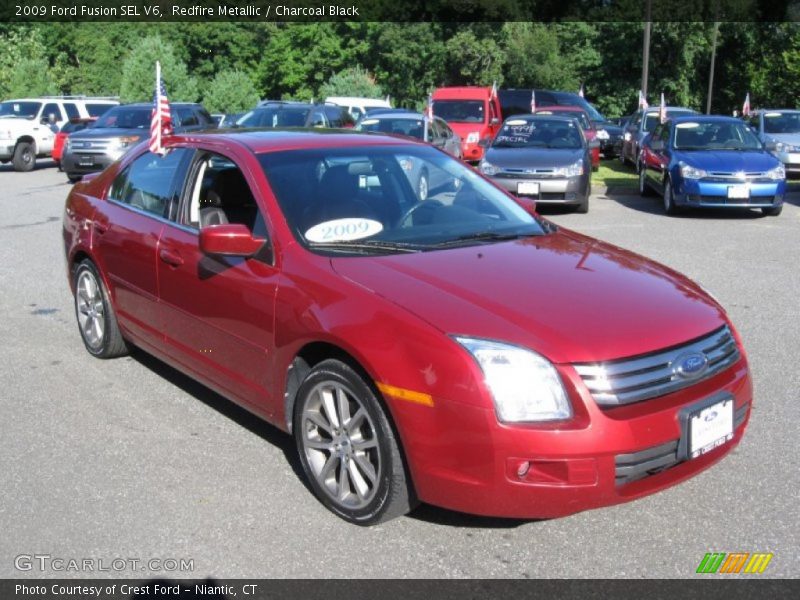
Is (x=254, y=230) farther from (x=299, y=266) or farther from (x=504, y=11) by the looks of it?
(x=504, y=11)

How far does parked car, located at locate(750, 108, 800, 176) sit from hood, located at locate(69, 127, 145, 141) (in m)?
12.9

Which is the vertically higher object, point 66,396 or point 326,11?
point 326,11

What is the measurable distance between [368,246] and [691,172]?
1005cm

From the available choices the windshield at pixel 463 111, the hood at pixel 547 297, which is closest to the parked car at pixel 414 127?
the windshield at pixel 463 111

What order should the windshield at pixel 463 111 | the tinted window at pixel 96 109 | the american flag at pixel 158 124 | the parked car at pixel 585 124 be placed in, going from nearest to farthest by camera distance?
1. the american flag at pixel 158 124
2. the parked car at pixel 585 124
3. the windshield at pixel 463 111
4. the tinted window at pixel 96 109

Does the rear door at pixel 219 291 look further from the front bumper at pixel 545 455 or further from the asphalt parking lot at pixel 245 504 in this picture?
the front bumper at pixel 545 455

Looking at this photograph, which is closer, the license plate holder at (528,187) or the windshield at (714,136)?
the license plate holder at (528,187)

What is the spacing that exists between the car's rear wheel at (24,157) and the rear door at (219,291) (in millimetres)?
20036

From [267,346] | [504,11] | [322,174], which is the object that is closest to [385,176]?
[322,174]

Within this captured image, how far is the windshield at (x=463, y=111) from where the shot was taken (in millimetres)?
23312

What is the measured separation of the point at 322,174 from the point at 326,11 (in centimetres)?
5125

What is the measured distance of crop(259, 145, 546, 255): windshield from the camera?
4273 mm

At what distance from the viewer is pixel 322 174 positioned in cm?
459

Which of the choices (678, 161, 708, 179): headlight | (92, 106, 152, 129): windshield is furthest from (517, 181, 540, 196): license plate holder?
(92, 106, 152, 129): windshield
